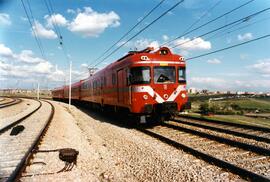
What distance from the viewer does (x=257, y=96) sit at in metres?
94.2

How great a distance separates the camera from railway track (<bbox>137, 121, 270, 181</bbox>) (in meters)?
6.36

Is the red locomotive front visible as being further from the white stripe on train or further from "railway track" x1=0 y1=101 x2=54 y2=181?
"railway track" x1=0 y1=101 x2=54 y2=181

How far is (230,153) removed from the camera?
8.13m

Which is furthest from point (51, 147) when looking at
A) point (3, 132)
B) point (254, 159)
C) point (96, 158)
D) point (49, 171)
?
point (254, 159)

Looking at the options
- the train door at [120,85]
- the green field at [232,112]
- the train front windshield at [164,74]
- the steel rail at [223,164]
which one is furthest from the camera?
the green field at [232,112]

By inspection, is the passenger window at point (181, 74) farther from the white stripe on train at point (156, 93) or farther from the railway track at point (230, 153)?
the railway track at point (230, 153)

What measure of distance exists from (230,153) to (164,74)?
6.57 metres

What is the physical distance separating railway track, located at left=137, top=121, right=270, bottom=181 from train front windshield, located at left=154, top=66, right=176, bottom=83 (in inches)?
126

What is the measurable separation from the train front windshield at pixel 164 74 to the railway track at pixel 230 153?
3.20 metres

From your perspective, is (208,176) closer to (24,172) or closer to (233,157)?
(233,157)

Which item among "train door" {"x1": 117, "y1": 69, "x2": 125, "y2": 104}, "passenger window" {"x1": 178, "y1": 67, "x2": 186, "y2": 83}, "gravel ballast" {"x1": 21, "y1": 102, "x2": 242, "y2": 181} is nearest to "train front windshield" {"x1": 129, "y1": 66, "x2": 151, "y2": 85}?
"train door" {"x1": 117, "y1": 69, "x2": 125, "y2": 104}

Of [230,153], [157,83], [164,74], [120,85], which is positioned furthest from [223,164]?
[120,85]

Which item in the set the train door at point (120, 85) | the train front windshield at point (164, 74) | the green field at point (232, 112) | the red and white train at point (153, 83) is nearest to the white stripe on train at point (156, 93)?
the red and white train at point (153, 83)

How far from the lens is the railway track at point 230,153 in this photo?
20.9 feet
